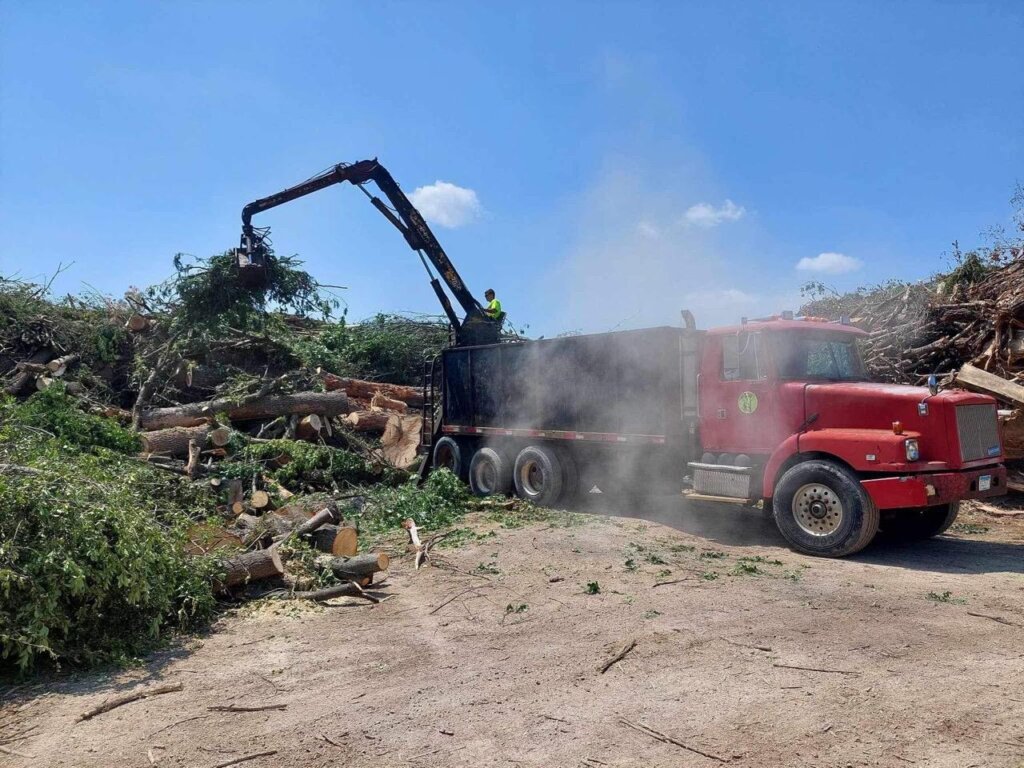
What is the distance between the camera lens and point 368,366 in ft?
58.9

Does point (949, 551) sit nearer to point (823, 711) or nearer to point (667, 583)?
point (667, 583)

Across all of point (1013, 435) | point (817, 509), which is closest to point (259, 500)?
point (817, 509)

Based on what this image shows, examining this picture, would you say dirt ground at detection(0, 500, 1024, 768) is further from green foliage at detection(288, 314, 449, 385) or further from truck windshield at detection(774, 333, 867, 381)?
green foliage at detection(288, 314, 449, 385)

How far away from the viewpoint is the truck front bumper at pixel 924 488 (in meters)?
7.41

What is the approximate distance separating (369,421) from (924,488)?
10.4 meters

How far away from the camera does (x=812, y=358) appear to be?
8781mm

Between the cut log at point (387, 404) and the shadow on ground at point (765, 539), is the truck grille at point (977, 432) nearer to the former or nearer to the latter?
the shadow on ground at point (765, 539)

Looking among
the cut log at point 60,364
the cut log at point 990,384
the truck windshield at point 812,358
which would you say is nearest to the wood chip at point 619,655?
the truck windshield at point 812,358

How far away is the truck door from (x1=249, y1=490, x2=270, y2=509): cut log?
6.00 meters

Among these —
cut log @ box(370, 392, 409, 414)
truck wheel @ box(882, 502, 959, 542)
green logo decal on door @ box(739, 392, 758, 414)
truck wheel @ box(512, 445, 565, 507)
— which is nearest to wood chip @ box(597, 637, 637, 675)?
green logo decal on door @ box(739, 392, 758, 414)

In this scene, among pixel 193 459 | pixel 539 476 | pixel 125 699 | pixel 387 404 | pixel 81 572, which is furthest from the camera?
pixel 387 404

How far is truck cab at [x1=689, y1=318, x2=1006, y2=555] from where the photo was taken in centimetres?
759

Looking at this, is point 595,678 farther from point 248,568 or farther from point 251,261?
point 251,261

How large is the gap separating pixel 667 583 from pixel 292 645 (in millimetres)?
3446
